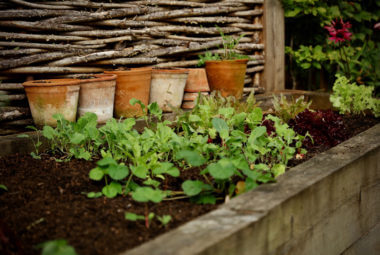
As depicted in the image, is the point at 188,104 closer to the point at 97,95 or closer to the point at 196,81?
the point at 196,81

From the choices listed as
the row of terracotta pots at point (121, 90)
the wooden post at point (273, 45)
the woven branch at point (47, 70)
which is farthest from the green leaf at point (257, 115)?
the wooden post at point (273, 45)

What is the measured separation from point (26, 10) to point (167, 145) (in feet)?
5.52

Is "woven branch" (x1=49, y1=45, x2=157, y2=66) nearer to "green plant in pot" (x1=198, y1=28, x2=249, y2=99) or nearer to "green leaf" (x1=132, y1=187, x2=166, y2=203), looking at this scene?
"green plant in pot" (x1=198, y1=28, x2=249, y2=99)

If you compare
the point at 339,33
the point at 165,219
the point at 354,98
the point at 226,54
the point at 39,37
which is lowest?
the point at 165,219

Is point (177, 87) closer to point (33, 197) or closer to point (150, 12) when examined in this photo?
point (150, 12)

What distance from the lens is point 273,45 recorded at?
4520mm

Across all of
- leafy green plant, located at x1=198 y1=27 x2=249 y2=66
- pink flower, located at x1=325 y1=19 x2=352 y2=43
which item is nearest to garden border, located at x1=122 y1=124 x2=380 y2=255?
pink flower, located at x1=325 y1=19 x2=352 y2=43

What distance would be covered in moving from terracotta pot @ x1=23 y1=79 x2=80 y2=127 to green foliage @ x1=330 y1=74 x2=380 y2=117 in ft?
6.83

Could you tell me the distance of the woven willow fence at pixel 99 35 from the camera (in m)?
3.01

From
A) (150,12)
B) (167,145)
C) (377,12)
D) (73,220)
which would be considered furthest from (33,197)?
(377,12)

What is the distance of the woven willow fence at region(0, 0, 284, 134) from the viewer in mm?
3008

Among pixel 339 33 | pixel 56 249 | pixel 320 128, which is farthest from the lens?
pixel 339 33

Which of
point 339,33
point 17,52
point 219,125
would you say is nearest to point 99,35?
point 17,52

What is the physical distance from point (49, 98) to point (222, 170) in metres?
1.65
